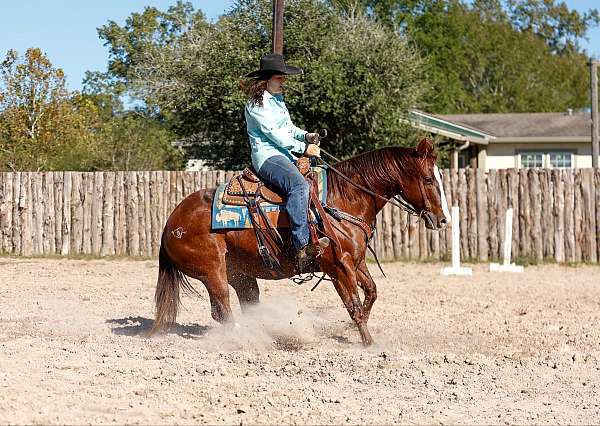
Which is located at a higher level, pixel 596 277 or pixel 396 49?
pixel 396 49

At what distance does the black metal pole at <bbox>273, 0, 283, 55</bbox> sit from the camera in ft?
48.7

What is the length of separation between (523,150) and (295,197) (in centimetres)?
2739

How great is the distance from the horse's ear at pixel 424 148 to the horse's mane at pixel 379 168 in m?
0.08

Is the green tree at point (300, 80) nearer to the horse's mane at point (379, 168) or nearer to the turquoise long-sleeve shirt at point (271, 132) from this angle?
the horse's mane at point (379, 168)

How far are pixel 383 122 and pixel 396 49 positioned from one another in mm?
2796

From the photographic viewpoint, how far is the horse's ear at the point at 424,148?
26.6ft

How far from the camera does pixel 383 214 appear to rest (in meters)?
18.6

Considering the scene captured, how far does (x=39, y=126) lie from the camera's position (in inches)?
1240

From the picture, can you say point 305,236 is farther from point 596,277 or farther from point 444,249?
point 444,249

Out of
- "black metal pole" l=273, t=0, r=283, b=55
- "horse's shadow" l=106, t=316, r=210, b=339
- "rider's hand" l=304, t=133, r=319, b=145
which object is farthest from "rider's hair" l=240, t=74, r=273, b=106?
"black metal pole" l=273, t=0, r=283, b=55

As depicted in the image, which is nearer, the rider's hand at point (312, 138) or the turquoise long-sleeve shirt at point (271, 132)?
the turquoise long-sleeve shirt at point (271, 132)

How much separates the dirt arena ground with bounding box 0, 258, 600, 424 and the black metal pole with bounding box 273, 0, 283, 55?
14.7ft

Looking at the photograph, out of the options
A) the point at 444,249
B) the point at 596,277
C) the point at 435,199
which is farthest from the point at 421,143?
the point at 444,249

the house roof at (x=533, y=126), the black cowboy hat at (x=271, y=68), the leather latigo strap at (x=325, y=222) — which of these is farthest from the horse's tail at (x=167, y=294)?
the house roof at (x=533, y=126)
